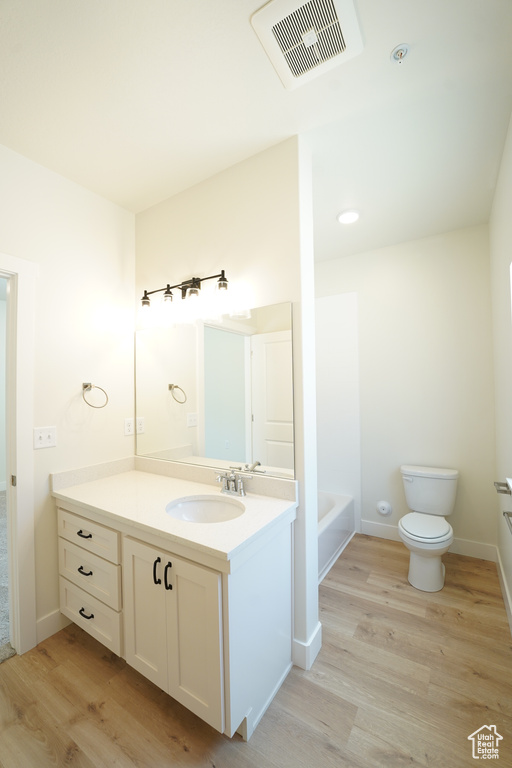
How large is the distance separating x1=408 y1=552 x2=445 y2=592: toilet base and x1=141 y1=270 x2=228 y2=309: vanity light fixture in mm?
2228

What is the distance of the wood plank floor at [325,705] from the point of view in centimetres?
121

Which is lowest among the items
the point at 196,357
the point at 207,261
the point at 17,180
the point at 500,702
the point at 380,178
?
the point at 500,702

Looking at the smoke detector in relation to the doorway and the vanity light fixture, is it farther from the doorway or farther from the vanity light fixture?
the doorway

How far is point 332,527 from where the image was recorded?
99.4 inches

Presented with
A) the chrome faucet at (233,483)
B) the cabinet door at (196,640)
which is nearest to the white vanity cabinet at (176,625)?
the cabinet door at (196,640)

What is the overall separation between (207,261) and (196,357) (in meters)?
0.60

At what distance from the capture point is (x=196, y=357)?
2031 mm

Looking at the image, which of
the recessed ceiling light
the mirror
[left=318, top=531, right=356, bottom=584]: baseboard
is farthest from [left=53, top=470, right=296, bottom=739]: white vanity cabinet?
the recessed ceiling light

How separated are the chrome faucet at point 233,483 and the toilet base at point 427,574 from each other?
1.44 m

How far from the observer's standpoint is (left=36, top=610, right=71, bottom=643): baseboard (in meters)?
1.79

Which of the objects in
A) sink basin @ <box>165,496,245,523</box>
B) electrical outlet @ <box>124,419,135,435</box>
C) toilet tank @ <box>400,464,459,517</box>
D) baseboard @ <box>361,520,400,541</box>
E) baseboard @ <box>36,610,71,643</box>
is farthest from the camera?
baseboard @ <box>361,520,400,541</box>

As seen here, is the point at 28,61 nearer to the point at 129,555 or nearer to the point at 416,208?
the point at 129,555

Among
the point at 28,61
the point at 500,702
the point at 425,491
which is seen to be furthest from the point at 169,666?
the point at 28,61

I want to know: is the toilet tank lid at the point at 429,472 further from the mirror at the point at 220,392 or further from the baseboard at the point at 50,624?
the baseboard at the point at 50,624
